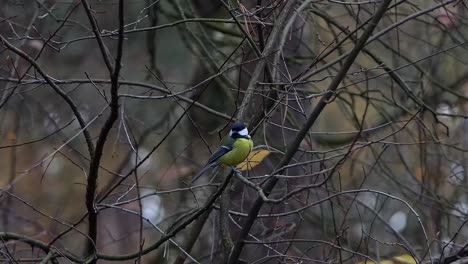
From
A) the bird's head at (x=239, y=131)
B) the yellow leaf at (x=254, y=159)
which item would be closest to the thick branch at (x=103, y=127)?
the bird's head at (x=239, y=131)

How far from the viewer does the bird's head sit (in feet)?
13.5

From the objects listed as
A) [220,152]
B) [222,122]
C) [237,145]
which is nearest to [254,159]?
[220,152]

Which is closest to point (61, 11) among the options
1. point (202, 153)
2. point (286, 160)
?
point (202, 153)

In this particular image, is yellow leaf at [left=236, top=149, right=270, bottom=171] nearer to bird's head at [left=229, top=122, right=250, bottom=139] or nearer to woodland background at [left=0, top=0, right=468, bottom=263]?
woodland background at [left=0, top=0, right=468, bottom=263]

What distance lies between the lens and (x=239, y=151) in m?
4.18

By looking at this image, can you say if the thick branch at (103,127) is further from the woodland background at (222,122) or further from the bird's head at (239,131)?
the bird's head at (239,131)

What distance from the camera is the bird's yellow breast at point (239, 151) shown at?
4.17 metres

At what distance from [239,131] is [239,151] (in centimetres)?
11

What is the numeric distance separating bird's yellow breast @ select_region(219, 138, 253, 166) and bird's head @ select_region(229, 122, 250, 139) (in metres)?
0.03

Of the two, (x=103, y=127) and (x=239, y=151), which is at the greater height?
(x=239, y=151)

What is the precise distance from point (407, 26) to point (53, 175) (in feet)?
13.8

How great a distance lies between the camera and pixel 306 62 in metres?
6.61

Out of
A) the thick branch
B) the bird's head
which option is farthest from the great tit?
the thick branch

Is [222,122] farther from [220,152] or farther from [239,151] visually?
[239,151]
